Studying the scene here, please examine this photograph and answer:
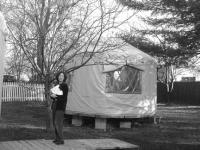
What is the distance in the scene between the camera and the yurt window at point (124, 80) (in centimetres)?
1229

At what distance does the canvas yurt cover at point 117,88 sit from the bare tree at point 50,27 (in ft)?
9.78

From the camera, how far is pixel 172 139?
9594 mm

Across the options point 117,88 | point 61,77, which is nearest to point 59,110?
point 61,77

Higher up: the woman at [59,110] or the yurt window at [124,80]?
the yurt window at [124,80]

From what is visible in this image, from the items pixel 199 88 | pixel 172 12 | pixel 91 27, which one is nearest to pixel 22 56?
pixel 91 27

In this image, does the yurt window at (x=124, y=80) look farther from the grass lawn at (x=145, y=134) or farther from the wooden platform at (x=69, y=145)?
the wooden platform at (x=69, y=145)

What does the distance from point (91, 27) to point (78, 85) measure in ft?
14.2

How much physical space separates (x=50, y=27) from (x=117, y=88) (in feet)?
14.5

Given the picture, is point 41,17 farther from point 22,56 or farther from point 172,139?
point 172,139

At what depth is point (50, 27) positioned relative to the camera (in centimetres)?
861

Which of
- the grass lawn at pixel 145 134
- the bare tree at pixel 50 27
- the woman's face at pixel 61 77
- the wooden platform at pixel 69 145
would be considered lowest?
the grass lawn at pixel 145 134

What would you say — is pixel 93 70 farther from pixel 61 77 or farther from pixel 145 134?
pixel 61 77

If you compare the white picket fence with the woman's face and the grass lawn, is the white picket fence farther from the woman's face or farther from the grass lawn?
the woman's face

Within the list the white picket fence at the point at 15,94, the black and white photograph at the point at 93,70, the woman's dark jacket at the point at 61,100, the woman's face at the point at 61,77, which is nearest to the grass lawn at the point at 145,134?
the black and white photograph at the point at 93,70
